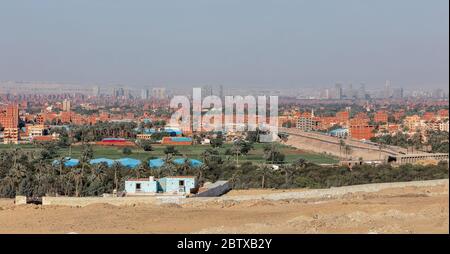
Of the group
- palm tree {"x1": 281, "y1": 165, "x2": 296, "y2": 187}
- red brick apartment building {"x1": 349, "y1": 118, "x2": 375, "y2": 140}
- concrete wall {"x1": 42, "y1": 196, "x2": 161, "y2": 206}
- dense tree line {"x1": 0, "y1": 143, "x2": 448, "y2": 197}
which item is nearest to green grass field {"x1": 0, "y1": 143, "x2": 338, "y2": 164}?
dense tree line {"x1": 0, "y1": 143, "x2": 448, "y2": 197}

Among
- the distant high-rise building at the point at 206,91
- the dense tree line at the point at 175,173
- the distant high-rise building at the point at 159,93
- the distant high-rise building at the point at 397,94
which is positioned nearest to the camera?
the dense tree line at the point at 175,173

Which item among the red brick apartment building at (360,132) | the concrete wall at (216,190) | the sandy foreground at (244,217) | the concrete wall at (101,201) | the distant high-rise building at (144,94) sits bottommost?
the red brick apartment building at (360,132)

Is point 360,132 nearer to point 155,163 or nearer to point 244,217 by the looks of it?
point 155,163

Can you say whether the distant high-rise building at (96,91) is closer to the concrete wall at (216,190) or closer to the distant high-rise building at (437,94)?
the distant high-rise building at (437,94)

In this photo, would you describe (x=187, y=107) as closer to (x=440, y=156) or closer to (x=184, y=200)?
(x=440, y=156)

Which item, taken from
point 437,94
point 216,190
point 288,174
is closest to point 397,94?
point 437,94

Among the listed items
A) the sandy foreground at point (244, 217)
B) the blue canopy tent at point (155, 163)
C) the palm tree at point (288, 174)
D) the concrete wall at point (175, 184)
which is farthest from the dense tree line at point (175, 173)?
the sandy foreground at point (244, 217)

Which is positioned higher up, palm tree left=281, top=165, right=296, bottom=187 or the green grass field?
palm tree left=281, top=165, right=296, bottom=187

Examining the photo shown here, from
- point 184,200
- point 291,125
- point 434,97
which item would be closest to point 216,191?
point 184,200

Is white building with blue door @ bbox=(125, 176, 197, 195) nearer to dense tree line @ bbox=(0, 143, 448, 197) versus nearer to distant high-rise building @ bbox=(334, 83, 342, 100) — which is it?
dense tree line @ bbox=(0, 143, 448, 197)
